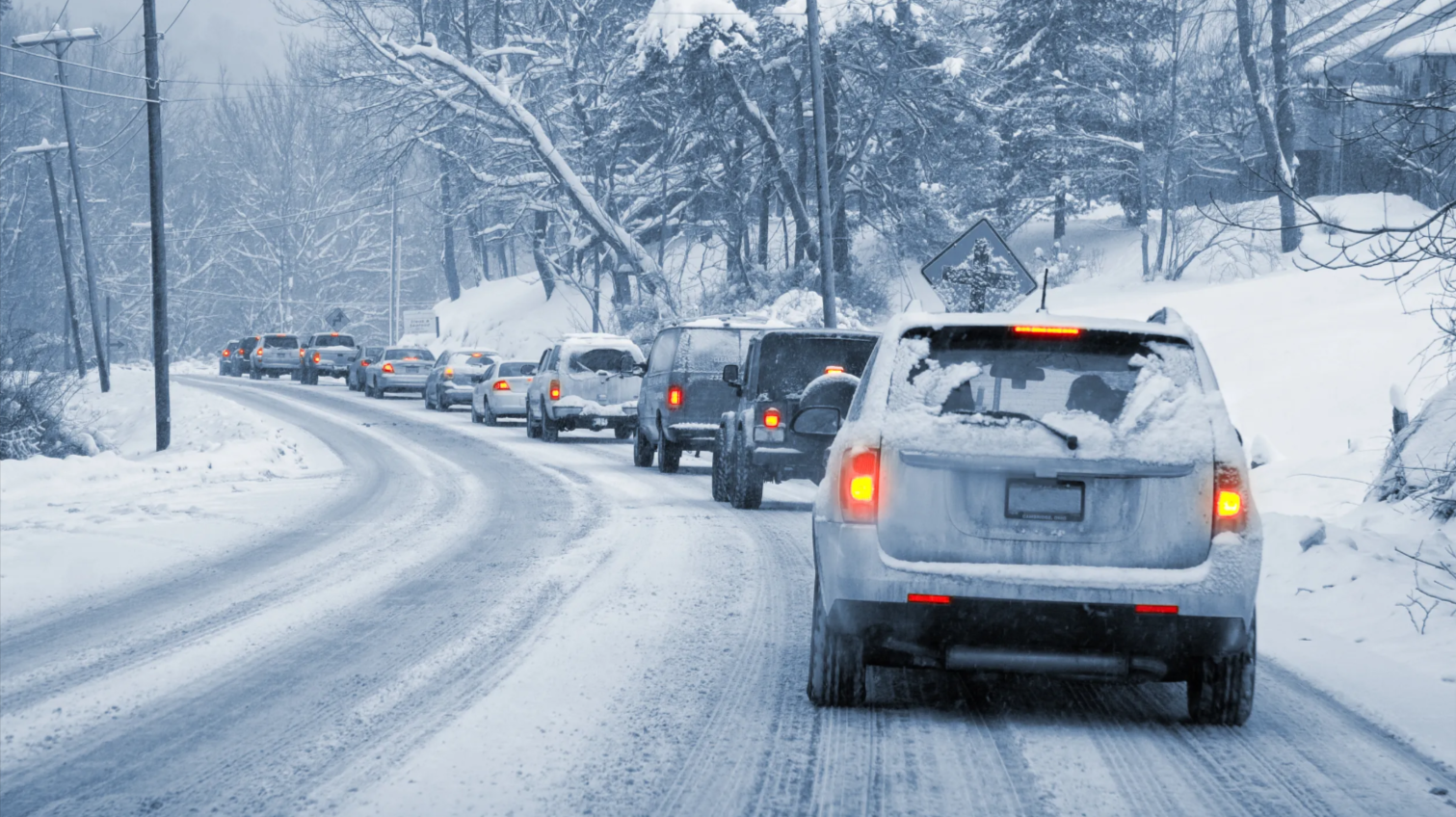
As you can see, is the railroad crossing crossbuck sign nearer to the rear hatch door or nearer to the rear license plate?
the rear hatch door

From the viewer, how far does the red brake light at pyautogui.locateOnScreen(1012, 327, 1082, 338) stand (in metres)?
6.20

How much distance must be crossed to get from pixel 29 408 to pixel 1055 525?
23.8 meters

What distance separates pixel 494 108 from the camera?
44781 millimetres

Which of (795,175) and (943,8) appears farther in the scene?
(795,175)

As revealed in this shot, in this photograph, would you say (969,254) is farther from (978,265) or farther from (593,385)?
(593,385)

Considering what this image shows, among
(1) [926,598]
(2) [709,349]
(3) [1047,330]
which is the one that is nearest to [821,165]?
(2) [709,349]

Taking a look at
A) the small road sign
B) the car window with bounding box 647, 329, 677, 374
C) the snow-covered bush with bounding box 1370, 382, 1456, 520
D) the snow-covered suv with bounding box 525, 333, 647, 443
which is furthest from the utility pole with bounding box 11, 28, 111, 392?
the snow-covered bush with bounding box 1370, 382, 1456, 520

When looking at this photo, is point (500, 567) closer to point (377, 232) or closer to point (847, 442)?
point (847, 442)

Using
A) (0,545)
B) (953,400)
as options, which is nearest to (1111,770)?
(953,400)

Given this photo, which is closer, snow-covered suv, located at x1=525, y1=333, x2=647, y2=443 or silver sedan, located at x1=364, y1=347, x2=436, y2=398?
snow-covered suv, located at x1=525, y1=333, x2=647, y2=443

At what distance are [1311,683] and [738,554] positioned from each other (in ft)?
17.6

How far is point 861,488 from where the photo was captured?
241 inches

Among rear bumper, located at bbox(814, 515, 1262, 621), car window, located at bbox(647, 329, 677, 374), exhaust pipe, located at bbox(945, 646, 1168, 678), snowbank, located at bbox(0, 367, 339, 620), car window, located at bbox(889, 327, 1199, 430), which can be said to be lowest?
snowbank, located at bbox(0, 367, 339, 620)

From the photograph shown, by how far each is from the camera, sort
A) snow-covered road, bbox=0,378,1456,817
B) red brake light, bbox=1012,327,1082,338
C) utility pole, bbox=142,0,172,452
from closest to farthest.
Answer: snow-covered road, bbox=0,378,1456,817, red brake light, bbox=1012,327,1082,338, utility pole, bbox=142,0,172,452
